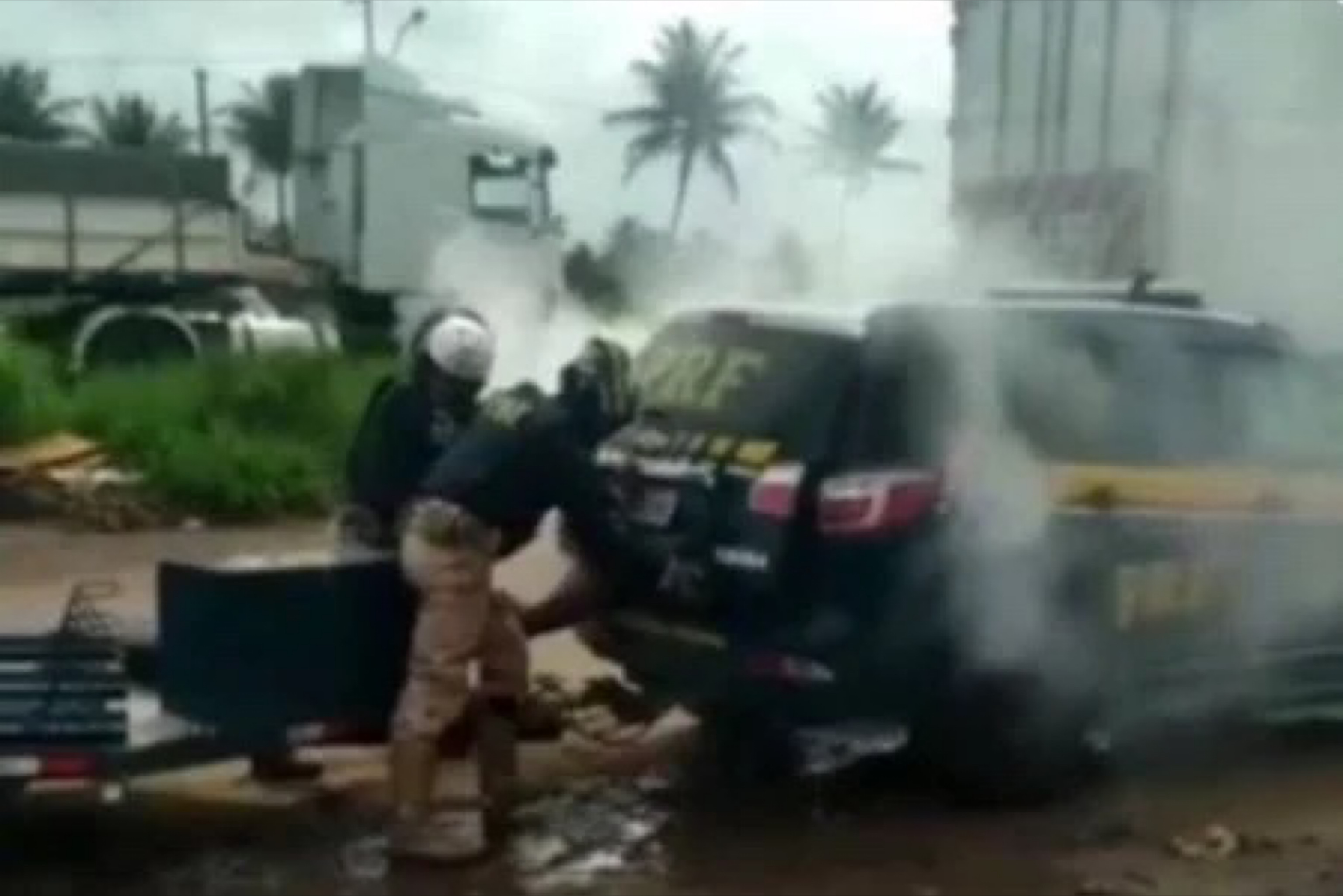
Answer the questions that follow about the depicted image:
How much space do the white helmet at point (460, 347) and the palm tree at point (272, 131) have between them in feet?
67.1

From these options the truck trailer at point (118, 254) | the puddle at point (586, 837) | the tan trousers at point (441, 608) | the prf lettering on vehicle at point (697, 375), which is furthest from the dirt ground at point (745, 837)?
the truck trailer at point (118, 254)

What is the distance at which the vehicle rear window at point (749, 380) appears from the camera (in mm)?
8109

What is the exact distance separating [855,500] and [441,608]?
4.32ft

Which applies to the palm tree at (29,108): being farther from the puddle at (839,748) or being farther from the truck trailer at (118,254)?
the puddle at (839,748)

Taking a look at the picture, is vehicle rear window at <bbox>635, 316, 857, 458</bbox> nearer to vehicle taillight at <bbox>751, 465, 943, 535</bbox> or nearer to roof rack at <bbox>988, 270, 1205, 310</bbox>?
vehicle taillight at <bbox>751, 465, 943, 535</bbox>

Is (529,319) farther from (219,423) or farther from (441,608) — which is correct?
(219,423)

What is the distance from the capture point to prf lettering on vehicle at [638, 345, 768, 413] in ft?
27.5

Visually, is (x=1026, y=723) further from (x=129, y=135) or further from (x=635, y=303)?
(x=129, y=135)

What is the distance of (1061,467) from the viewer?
8.38 meters

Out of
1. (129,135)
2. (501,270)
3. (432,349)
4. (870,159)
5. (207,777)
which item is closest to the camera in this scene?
(432,349)

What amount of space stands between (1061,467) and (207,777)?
10.0 ft

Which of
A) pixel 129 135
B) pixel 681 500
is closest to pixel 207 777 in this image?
pixel 681 500

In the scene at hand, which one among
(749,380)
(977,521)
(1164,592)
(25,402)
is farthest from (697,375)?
(25,402)

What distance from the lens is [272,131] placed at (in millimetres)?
53562
